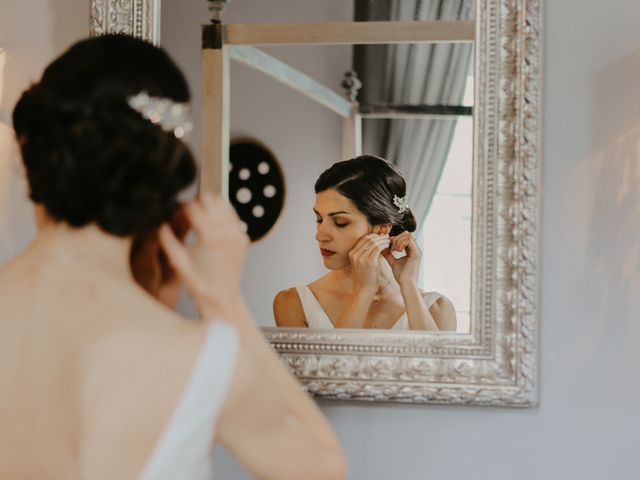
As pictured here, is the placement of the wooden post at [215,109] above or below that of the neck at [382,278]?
above

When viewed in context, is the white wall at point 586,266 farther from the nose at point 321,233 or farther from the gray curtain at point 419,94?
the nose at point 321,233

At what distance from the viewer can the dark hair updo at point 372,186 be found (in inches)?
70.6

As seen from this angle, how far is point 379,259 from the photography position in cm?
181

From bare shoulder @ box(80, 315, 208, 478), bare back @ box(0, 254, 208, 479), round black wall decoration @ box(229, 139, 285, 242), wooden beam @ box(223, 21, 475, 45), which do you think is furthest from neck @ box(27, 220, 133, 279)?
wooden beam @ box(223, 21, 475, 45)

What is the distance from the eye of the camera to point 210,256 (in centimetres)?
116

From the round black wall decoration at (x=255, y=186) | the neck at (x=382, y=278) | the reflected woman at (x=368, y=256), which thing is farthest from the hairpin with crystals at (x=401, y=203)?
the round black wall decoration at (x=255, y=186)

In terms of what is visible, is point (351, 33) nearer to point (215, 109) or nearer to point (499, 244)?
point (215, 109)

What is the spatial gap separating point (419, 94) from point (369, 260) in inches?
13.1

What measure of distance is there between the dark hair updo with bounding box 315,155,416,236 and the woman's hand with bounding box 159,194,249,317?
65 centimetres

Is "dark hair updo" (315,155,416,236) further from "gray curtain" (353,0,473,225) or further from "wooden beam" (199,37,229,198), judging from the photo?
"wooden beam" (199,37,229,198)

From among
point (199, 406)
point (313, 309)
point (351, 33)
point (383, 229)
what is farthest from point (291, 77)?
point (199, 406)

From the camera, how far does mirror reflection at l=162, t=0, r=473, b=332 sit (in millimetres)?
1784

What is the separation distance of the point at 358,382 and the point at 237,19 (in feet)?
2.51

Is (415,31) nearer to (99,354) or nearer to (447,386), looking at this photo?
(447,386)
